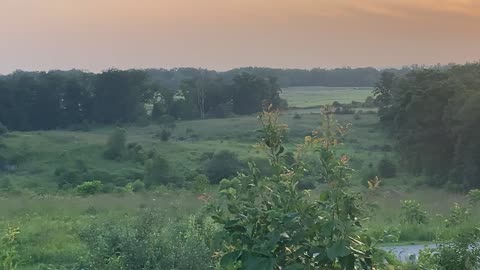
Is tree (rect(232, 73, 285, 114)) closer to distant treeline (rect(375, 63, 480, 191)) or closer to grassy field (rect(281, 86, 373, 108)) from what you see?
grassy field (rect(281, 86, 373, 108))

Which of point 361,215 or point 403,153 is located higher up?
point 361,215

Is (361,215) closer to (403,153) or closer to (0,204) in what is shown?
(0,204)

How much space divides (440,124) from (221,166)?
13.4 m

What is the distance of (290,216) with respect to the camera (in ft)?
10.1

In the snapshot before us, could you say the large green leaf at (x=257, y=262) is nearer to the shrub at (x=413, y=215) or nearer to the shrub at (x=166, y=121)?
the shrub at (x=413, y=215)

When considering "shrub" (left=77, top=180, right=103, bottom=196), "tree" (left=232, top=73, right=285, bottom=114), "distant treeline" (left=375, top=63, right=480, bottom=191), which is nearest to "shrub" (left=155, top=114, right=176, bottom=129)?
"tree" (left=232, top=73, right=285, bottom=114)

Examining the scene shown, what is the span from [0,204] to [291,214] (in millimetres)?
15785

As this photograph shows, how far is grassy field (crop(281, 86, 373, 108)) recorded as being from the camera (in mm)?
84188

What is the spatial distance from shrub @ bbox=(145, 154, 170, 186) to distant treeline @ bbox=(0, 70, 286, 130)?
2644 cm

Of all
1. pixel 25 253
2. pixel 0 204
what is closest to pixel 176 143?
pixel 0 204

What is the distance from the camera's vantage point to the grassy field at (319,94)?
84.2 m

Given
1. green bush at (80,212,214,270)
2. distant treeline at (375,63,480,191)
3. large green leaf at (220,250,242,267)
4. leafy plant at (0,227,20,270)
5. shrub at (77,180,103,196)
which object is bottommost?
shrub at (77,180,103,196)

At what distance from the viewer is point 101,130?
66.0 m

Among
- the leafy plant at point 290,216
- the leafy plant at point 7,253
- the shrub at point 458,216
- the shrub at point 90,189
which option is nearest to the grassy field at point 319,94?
the shrub at point 90,189
